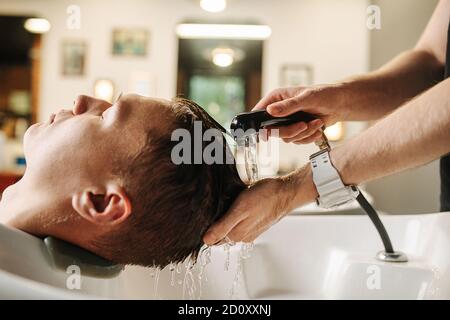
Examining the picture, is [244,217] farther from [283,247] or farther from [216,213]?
[283,247]

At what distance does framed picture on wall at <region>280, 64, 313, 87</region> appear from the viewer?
3.88 meters

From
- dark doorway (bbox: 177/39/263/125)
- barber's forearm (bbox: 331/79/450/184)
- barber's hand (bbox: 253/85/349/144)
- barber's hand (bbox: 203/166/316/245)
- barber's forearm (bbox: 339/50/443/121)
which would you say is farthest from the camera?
dark doorway (bbox: 177/39/263/125)

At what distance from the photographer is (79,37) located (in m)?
3.94

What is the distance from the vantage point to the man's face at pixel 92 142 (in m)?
0.82

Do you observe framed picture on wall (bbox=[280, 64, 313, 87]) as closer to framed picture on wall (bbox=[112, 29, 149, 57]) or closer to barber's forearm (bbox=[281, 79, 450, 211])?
framed picture on wall (bbox=[112, 29, 149, 57])

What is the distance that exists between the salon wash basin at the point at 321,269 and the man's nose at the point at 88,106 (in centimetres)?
36

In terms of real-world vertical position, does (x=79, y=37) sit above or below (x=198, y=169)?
above

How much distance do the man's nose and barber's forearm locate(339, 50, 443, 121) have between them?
686 mm

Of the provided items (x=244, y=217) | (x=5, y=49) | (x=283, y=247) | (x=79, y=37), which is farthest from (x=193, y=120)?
(x=5, y=49)

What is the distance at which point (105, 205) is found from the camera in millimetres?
821

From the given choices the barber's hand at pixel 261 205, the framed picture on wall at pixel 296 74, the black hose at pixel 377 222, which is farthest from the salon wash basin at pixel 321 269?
the framed picture on wall at pixel 296 74

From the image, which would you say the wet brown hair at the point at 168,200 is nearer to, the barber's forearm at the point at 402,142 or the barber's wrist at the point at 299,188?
the barber's wrist at the point at 299,188

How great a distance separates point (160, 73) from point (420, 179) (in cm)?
265

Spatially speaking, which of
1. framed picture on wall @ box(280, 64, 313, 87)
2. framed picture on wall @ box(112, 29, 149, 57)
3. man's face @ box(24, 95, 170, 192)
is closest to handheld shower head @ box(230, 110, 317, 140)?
man's face @ box(24, 95, 170, 192)
